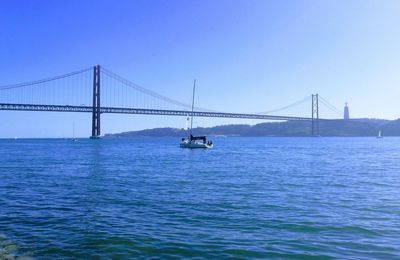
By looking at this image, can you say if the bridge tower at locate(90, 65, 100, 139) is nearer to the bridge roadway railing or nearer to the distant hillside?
the bridge roadway railing

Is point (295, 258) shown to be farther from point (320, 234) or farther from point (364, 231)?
point (364, 231)

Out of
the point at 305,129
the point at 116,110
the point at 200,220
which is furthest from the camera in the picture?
the point at 305,129

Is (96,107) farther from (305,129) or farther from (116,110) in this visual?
(305,129)

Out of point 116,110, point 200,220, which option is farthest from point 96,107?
point 200,220

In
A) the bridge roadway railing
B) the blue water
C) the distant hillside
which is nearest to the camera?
the blue water

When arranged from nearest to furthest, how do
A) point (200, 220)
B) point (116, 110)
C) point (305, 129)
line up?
1. point (200, 220)
2. point (116, 110)
3. point (305, 129)

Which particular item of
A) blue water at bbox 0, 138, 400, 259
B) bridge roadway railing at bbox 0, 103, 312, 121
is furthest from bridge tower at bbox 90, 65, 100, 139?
blue water at bbox 0, 138, 400, 259

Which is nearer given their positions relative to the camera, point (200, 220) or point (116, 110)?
point (200, 220)

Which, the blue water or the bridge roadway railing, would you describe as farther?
the bridge roadway railing

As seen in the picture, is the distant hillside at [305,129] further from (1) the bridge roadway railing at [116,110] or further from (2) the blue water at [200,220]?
(2) the blue water at [200,220]

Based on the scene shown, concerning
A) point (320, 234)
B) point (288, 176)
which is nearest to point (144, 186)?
point (288, 176)

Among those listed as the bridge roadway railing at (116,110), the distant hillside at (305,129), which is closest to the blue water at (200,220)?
the bridge roadway railing at (116,110)

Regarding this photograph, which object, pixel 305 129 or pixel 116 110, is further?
pixel 305 129
